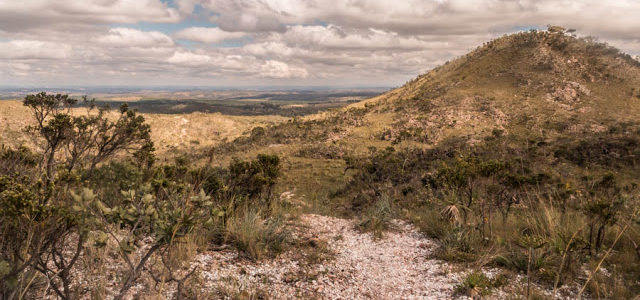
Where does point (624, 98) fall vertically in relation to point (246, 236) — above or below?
above

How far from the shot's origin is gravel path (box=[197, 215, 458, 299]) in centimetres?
486

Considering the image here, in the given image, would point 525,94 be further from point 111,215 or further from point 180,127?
point 180,127

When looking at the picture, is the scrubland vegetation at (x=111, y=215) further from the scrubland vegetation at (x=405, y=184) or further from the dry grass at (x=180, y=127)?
the dry grass at (x=180, y=127)

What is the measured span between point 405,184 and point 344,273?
37.4 ft

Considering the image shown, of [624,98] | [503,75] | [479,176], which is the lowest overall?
[479,176]

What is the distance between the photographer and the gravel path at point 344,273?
4.86 m

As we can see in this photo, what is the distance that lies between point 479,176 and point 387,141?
31.3 meters

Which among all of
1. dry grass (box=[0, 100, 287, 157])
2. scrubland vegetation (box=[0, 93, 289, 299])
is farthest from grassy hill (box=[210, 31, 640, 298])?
dry grass (box=[0, 100, 287, 157])

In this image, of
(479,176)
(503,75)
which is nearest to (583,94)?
(503,75)

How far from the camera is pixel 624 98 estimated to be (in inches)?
1534

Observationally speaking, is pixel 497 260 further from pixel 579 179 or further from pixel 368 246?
pixel 579 179

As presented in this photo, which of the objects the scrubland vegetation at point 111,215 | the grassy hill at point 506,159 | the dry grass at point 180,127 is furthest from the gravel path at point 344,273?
the dry grass at point 180,127

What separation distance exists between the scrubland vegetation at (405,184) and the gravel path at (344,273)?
0.36 m

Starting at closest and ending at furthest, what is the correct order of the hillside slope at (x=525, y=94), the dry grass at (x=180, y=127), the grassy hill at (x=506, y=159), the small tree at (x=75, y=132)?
the grassy hill at (x=506, y=159), the small tree at (x=75, y=132), the hillside slope at (x=525, y=94), the dry grass at (x=180, y=127)
